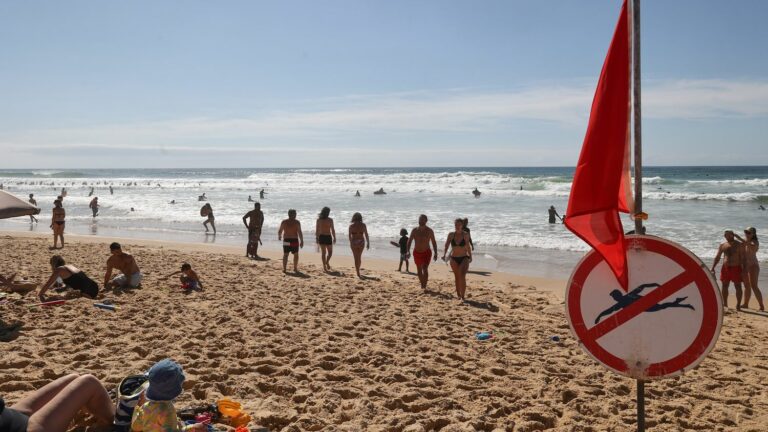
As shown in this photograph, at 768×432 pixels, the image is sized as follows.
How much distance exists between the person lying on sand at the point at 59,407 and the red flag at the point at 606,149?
3168 mm

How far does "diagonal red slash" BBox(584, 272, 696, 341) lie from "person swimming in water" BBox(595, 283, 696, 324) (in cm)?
1

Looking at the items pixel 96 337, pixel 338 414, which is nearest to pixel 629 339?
pixel 338 414

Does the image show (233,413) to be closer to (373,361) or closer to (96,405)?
(96,405)

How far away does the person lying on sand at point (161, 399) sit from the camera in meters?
3.24

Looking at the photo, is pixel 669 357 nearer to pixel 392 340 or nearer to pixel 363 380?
pixel 363 380

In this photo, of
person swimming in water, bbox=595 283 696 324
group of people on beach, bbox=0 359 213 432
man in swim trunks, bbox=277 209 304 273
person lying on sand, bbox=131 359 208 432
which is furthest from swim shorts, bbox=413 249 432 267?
person swimming in water, bbox=595 283 696 324

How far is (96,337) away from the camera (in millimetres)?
5895

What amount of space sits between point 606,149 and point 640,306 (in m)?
0.72

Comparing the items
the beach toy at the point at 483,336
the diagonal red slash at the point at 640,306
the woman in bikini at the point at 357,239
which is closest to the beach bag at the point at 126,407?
→ the diagonal red slash at the point at 640,306

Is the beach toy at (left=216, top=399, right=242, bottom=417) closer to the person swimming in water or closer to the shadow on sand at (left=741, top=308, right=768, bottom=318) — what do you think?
the person swimming in water

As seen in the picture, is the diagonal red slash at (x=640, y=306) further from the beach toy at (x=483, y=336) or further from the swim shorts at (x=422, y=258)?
the swim shorts at (x=422, y=258)

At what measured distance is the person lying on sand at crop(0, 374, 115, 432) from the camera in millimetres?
3057

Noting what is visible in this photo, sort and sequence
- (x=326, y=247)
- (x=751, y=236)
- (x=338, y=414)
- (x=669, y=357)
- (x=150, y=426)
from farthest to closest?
(x=326, y=247)
(x=751, y=236)
(x=338, y=414)
(x=150, y=426)
(x=669, y=357)

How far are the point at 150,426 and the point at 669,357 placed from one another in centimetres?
291
